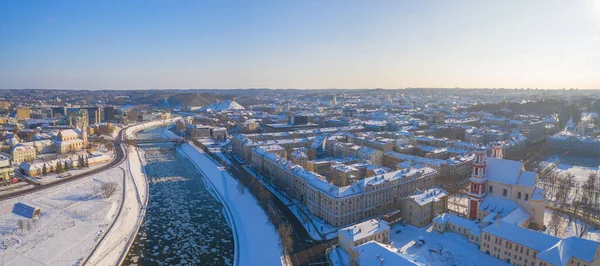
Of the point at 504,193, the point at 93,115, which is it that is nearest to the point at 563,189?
the point at 504,193

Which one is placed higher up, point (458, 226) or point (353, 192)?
point (353, 192)

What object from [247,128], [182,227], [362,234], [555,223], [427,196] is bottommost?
[182,227]

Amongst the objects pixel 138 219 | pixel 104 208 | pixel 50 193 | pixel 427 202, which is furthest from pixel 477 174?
pixel 50 193

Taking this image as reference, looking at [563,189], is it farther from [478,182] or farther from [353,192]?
[353,192]

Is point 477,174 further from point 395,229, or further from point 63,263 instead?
point 63,263

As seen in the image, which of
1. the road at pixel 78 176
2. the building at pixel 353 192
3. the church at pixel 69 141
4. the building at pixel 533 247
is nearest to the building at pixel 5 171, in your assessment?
the road at pixel 78 176

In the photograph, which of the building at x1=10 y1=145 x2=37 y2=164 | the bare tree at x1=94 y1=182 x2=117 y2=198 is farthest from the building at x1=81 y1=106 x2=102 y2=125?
the bare tree at x1=94 y1=182 x2=117 y2=198
